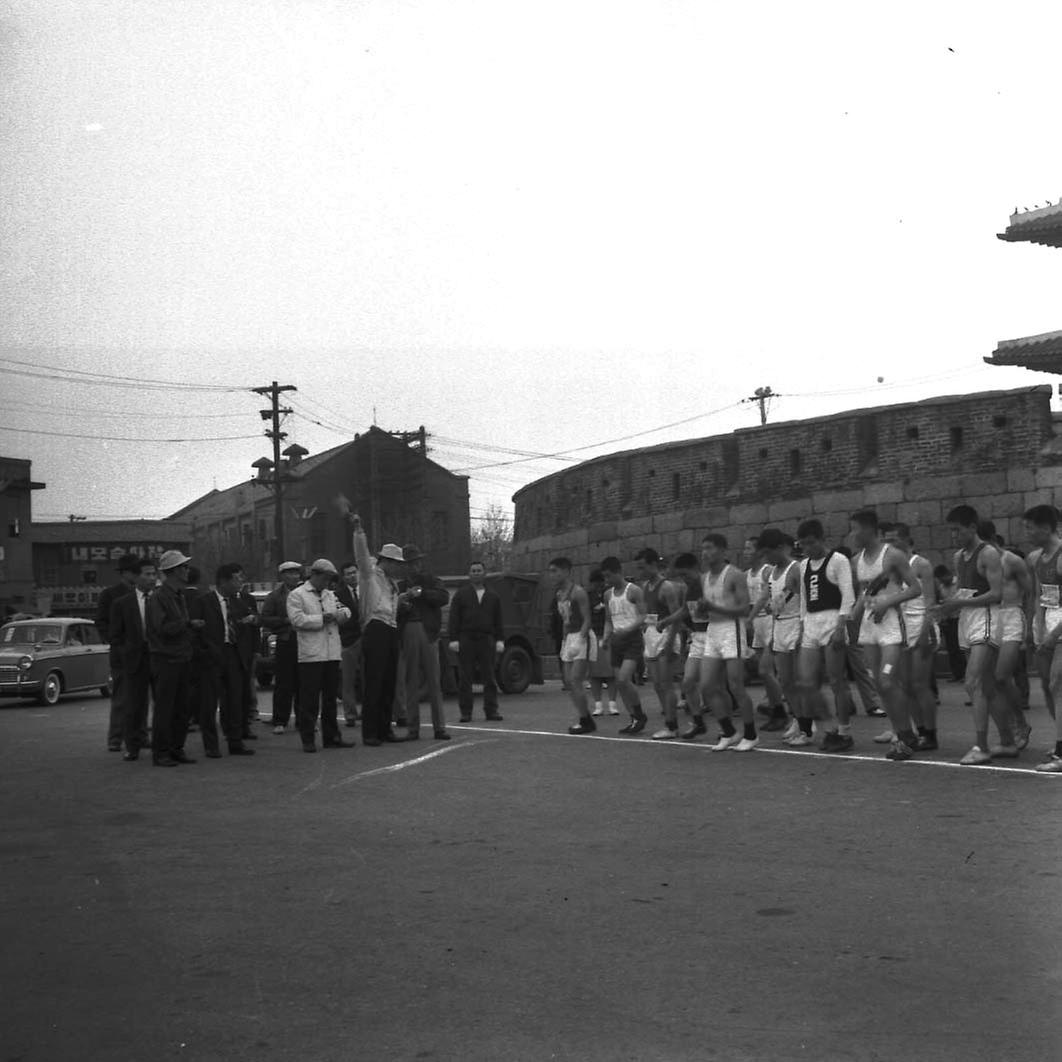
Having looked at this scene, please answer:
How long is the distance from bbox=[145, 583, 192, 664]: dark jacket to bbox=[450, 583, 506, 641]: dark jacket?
14.2 feet

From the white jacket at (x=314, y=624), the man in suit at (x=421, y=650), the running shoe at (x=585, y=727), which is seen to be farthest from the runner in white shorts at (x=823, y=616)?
the white jacket at (x=314, y=624)

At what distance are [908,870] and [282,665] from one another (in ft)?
29.9

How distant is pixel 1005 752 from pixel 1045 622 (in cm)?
109

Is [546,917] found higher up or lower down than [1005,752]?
lower down

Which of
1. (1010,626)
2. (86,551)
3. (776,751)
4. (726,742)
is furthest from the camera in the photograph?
(86,551)

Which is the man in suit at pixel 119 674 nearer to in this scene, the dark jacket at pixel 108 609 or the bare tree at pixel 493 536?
the dark jacket at pixel 108 609

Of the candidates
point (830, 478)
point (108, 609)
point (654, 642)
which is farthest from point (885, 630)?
point (830, 478)

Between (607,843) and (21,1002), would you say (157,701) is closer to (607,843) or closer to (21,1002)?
(607,843)

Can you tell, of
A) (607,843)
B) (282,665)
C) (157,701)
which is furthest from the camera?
(282,665)

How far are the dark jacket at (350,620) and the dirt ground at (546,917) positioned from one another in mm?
4629

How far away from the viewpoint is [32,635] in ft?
77.5

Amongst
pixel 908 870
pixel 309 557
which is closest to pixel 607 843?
pixel 908 870

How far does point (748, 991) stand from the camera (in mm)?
4496

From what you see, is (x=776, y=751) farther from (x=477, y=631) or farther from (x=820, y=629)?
(x=477, y=631)
